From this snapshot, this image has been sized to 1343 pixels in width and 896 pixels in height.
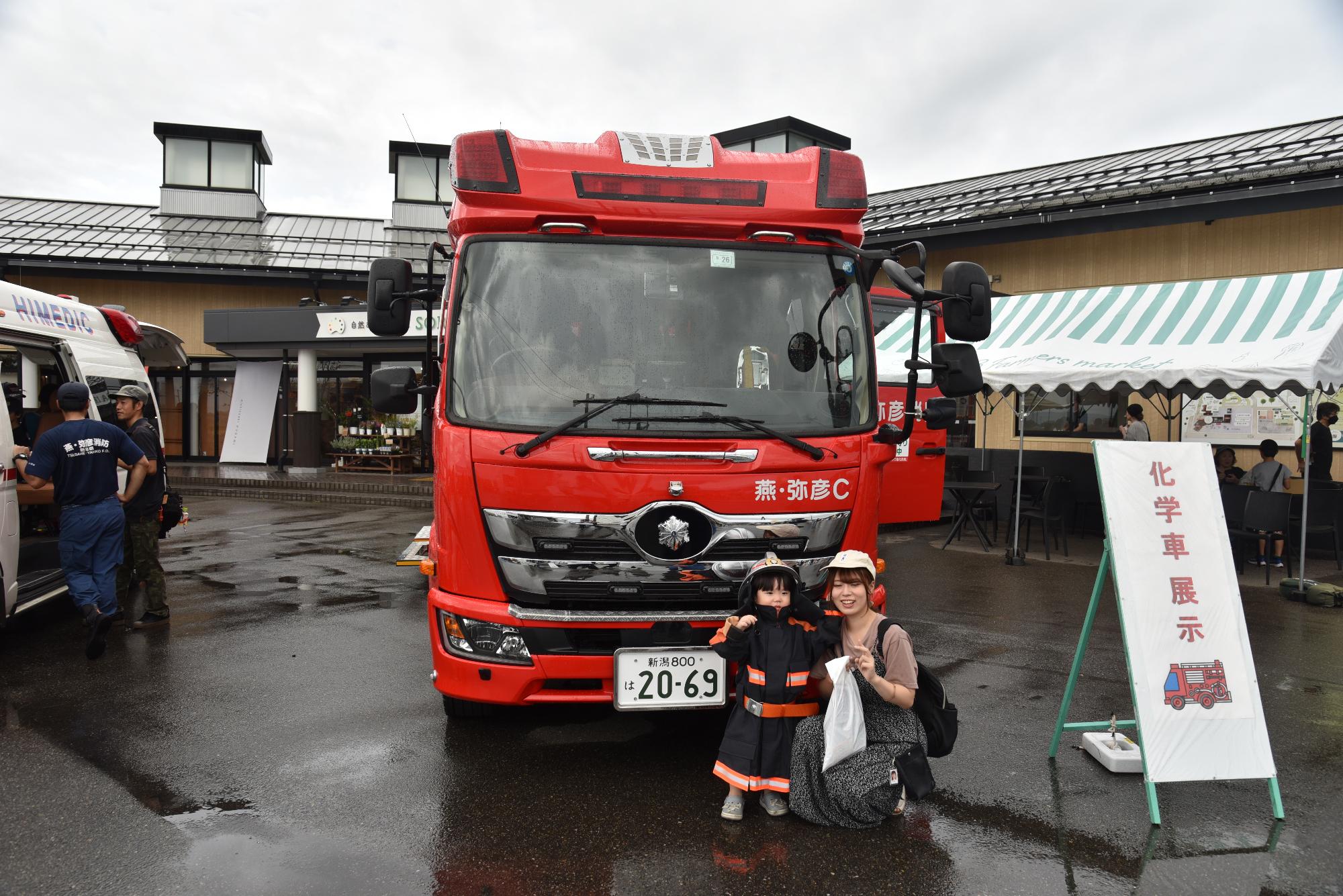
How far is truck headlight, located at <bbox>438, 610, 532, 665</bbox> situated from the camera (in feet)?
12.2

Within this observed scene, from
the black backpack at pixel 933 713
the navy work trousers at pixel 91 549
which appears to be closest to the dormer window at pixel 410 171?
the navy work trousers at pixel 91 549

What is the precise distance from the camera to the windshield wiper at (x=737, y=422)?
3.80 meters

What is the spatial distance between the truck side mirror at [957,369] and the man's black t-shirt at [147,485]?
5620 millimetres

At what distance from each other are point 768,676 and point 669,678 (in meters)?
0.42

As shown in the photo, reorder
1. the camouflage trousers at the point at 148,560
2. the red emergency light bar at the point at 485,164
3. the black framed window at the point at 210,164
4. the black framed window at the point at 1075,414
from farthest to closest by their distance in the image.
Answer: the black framed window at the point at 210,164, the black framed window at the point at 1075,414, the camouflage trousers at the point at 148,560, the red emergency light bar at the point at 485,164

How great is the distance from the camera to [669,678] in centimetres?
366

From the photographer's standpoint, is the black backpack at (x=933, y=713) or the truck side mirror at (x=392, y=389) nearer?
the black backpack at (x=933, y=713)

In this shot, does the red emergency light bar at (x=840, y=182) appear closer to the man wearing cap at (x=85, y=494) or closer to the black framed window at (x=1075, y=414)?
the man wearing cap at (x=85, y=494)

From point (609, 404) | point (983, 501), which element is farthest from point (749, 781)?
point (983, 501)

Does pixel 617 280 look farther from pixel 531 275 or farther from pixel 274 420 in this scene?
pixel 274 420

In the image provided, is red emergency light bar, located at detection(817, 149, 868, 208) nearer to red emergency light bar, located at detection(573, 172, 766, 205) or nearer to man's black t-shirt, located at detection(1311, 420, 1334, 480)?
red emergency light bar, located at detection(573, 172, 766, 205)

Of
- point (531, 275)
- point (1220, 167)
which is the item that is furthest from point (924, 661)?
point (1220, 167)

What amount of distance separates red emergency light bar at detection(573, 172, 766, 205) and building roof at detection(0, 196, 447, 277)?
62.2 feet

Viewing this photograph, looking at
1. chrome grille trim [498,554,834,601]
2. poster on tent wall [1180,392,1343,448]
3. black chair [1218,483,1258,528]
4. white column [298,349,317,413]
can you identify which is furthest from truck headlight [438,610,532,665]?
white column [298,349,317,413]
